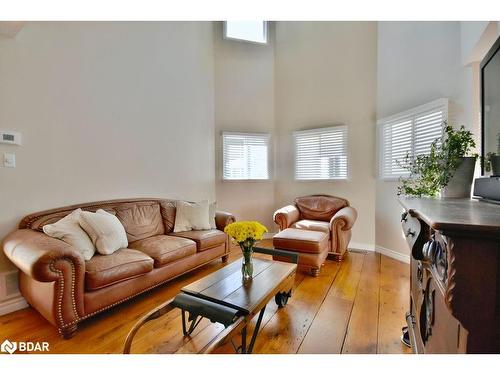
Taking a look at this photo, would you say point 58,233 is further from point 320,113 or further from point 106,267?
point 320,113

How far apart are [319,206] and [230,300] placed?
8.90 ft

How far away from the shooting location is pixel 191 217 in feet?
10.4

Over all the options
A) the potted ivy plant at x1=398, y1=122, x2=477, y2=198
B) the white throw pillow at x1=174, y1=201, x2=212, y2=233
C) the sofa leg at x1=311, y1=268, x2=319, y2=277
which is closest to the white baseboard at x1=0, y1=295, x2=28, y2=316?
the white throw pillow at x1=174, y1=201, x2=212, y2=233

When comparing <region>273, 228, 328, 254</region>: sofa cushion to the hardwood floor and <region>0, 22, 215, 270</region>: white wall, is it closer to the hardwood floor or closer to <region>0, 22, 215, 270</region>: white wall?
the hardwood floor

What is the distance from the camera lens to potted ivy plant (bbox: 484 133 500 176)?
1.25 metres

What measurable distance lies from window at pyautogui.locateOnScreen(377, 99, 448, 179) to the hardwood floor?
5.33 feet

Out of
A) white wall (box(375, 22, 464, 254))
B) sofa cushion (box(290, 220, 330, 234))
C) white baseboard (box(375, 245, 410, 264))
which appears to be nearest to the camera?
white wall (box(375, 22, 464, 254))

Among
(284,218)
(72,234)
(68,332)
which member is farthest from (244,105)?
(68,332)

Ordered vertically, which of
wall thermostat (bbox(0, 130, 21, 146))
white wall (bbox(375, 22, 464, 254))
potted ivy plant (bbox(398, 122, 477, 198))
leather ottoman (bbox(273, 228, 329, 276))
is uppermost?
white wall (bbox(375, 22, 464, 254))

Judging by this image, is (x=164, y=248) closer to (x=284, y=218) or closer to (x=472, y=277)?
(x=284, y=218)

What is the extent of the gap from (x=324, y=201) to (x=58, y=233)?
338 cm
